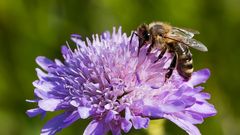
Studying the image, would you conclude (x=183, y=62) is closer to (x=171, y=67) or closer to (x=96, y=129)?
(x=171, y=67)

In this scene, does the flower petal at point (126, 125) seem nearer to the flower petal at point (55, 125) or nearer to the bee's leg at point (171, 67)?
the flower petal at point (55, 125)

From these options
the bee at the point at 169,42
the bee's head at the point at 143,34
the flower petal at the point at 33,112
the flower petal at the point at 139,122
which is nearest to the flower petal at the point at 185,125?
the flower petal at the point at 139,122

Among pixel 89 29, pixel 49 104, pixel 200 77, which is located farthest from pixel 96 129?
pixel 89 29

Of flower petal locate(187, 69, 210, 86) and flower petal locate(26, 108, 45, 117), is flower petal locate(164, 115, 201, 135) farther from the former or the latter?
flower petal locate(26, 108, 45, 117)

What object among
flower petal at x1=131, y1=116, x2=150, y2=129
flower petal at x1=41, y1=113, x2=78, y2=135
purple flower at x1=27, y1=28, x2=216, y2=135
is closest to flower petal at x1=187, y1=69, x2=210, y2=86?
purple flower at x1=27, y1=28, x2=216, y2=135
